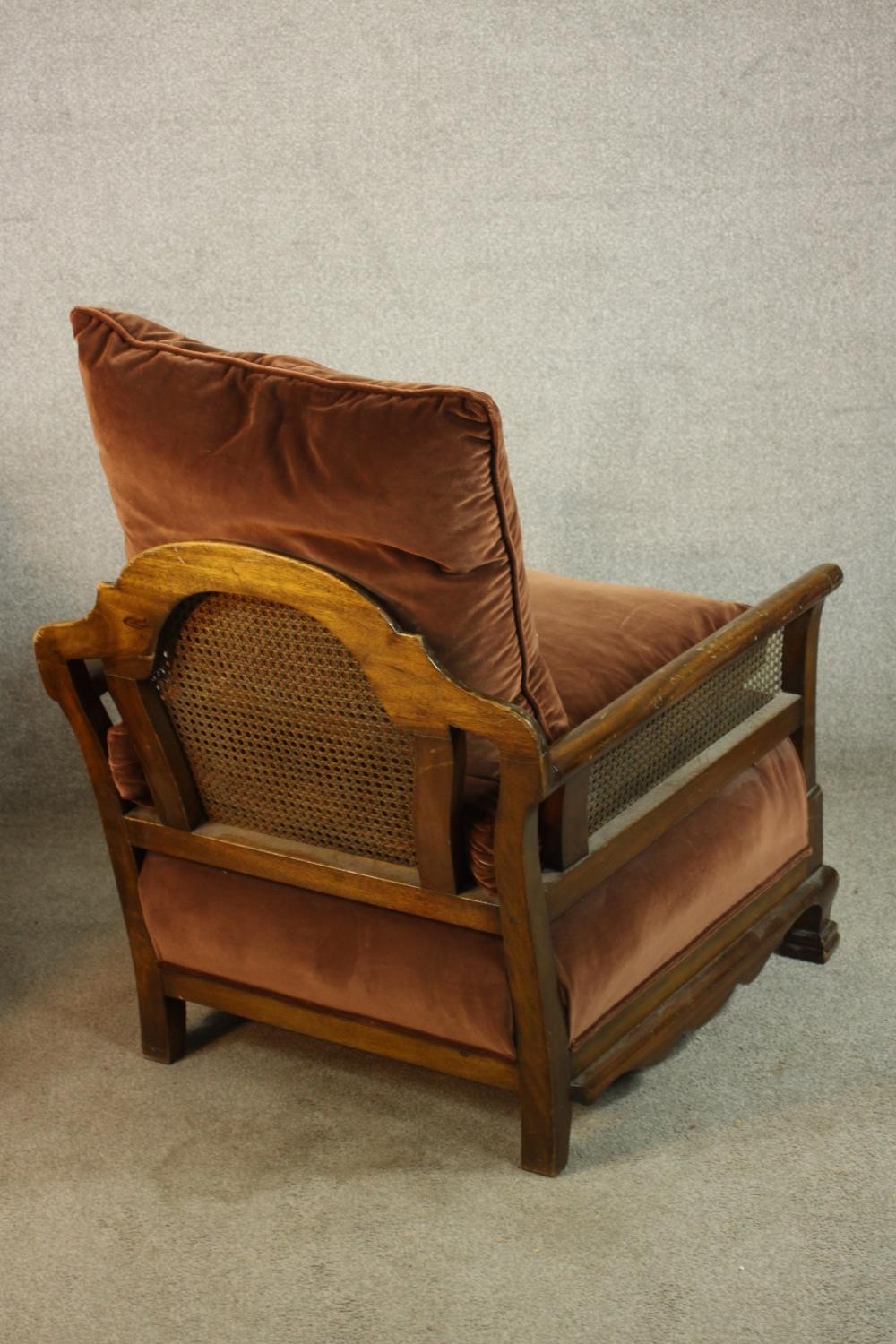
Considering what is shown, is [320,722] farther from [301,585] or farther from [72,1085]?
[72,1085]

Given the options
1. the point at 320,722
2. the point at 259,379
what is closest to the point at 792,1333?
the point at 320,722

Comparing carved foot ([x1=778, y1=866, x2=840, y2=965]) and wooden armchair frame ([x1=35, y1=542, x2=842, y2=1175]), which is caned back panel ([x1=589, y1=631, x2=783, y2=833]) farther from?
carved foot ([x1=778, y1=866, x2=840, y2=965])

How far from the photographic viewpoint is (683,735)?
206 cm

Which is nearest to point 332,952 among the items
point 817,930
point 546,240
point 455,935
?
point 455,935

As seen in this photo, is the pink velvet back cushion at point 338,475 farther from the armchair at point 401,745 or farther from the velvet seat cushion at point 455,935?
the velvet seat cushion at point 455,935

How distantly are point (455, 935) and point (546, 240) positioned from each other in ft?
4.99

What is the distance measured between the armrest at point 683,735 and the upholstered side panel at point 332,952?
0.52 ft

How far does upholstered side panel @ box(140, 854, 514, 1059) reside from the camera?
73.7 inches

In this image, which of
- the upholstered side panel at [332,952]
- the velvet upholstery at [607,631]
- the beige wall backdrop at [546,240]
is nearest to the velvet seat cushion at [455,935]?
the upholstered side panel at [332,952]

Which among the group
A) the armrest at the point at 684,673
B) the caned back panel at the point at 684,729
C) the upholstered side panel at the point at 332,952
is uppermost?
the armrest at the point at 684,673

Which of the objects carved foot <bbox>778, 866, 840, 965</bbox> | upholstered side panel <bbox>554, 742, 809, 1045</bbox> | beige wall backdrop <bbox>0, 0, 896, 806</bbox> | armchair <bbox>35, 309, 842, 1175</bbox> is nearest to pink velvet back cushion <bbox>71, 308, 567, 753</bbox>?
armchair <bbox>35, 309, 842, 1175</bbox>

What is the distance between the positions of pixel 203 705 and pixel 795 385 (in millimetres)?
1487

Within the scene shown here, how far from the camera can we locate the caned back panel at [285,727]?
1.80 m

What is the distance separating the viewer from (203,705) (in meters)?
1.93
